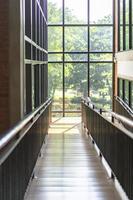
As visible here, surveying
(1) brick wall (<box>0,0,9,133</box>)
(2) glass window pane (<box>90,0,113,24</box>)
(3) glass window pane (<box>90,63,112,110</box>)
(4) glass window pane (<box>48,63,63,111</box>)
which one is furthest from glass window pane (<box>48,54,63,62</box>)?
(1) brick wall (<box>0,0,9,133</box>)

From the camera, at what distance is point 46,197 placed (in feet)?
19.3

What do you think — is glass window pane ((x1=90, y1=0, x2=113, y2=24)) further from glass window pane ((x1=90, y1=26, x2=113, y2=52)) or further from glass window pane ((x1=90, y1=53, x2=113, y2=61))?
glass window pane ((x1=90, y1=53, x2=113, y2=61))

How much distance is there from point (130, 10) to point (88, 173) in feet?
33.6

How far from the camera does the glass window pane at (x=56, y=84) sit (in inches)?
821

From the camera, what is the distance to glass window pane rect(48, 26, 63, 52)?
68.3ft

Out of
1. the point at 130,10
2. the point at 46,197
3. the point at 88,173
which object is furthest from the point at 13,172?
the point at 130,10

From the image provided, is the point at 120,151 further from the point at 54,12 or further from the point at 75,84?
the point at 54,12

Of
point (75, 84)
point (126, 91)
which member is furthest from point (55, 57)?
point (126, 91)

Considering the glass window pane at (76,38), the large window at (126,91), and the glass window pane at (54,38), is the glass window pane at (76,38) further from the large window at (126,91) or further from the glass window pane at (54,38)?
the large window at (126,91)

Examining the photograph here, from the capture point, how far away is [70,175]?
735 centimetres

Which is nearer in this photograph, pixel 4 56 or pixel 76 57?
pixel 4 56

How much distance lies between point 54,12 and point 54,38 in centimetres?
108

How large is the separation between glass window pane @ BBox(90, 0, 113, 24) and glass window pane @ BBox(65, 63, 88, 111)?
6.47 ft

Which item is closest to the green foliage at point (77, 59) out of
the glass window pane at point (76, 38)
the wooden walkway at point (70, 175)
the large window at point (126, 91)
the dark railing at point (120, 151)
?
the glass window pane at point (76, 38)
